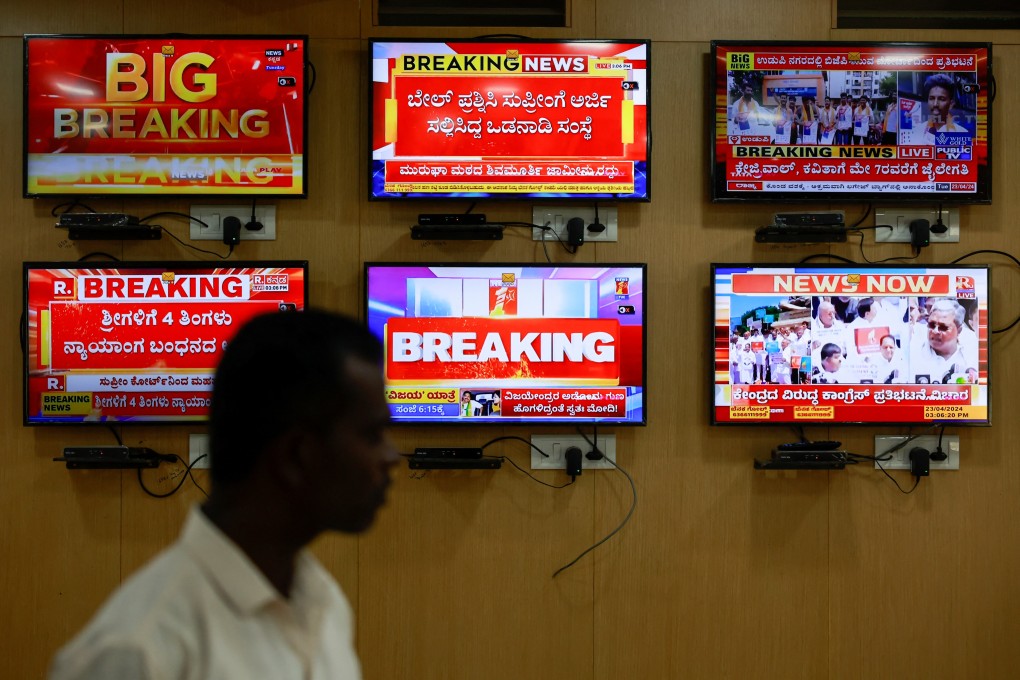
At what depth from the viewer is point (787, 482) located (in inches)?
130

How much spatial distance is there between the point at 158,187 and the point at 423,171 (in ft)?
3.40

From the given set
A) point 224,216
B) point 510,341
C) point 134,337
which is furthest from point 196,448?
point 510,341

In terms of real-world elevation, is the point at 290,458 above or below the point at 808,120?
below

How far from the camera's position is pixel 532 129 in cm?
323

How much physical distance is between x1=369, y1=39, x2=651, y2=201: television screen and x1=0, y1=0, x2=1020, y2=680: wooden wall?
0.12m

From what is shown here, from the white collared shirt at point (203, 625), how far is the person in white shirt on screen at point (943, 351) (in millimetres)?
2871

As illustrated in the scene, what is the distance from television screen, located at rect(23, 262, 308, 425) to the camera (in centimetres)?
319

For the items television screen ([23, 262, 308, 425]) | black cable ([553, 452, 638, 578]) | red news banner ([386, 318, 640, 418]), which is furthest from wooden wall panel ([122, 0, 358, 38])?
black cable ([553, 452, 638, 578])

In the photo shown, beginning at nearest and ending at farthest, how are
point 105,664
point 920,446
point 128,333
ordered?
point 105,664 → point 128,333 → point 920,446

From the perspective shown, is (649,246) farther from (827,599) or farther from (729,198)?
(827,599)

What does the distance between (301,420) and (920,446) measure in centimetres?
302

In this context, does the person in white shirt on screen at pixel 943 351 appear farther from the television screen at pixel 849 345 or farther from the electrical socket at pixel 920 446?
the electrical socket at pixel 920 446

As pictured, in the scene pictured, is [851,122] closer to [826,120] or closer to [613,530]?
[826,120]

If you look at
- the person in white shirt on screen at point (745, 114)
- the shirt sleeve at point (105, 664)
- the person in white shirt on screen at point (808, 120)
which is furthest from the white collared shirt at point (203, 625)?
the person in white shirt on screen at point (808, 120)
